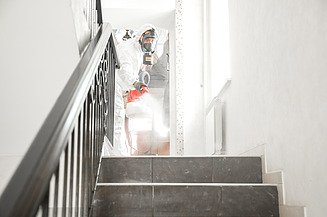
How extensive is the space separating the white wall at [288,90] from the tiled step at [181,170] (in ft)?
0.65

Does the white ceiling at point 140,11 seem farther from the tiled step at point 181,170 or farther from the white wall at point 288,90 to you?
the tiled step at point 181,170

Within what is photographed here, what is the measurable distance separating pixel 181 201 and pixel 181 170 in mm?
496

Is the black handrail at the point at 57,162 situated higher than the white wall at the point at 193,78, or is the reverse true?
the white wall at the point at 193,78

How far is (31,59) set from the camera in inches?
100.0

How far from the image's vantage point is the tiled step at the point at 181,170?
2.89 m

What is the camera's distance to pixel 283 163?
8.37ft

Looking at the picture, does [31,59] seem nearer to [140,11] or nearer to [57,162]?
[57,162]

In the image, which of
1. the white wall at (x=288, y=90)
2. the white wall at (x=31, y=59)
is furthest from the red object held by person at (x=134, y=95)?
the white wall at (x=31, y=59)

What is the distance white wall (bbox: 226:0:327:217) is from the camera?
1953mm

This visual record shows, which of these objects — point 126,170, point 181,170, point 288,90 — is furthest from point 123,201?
point 288,90

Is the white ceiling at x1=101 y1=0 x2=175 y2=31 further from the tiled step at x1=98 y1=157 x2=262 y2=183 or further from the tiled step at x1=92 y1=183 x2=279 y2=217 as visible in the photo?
the tiled step at x1=92 y1=183 x2=279 y2=217

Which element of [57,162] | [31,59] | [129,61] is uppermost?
[129,61]

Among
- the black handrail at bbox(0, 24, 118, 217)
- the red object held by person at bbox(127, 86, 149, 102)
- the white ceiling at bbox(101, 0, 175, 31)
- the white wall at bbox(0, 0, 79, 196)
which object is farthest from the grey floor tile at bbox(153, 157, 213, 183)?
the red object held by person at bbox(127, 86, 149, 102)

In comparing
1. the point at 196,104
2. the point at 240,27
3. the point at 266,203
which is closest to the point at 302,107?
the point at 266,203
